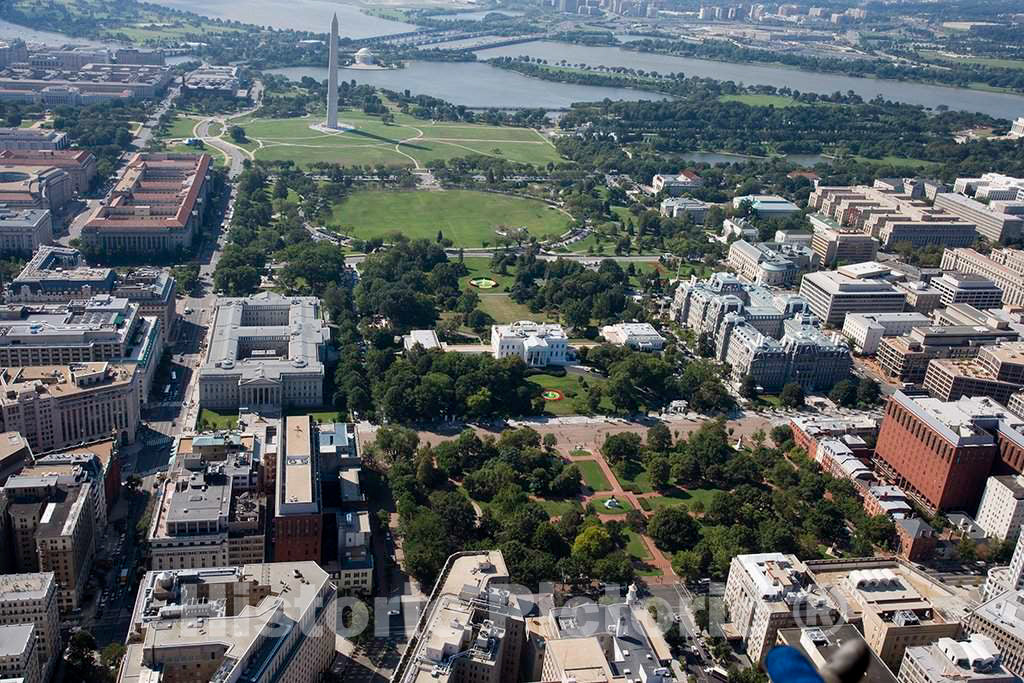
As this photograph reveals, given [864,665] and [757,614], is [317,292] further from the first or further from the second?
[864,665]

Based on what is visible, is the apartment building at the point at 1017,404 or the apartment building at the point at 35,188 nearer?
the apartment building at the point at 1017,404

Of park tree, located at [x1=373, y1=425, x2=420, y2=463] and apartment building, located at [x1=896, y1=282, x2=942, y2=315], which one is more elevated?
apartment building, located at [x1=896, y1=282, x2=942, y2=315]

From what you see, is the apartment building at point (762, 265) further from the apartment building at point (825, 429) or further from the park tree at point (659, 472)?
the park tree at point (659, 472)

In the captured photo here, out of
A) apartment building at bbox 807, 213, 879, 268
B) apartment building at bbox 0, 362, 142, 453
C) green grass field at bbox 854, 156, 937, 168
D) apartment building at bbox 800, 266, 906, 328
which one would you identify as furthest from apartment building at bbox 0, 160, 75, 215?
green grass field at bbox 854, 156, 937, 168

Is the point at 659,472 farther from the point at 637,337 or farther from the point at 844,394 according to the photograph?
the point at 637,337

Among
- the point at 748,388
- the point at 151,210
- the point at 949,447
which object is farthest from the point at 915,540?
the point at 151,210

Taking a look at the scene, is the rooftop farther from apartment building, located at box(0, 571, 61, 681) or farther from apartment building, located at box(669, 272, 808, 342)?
apartment building, located at box(669, 272, 808, 342)

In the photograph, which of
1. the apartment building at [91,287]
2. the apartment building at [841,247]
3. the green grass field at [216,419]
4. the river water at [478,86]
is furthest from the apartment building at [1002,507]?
the river water at [478,86]
